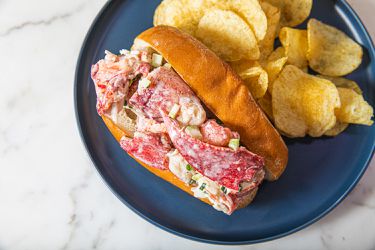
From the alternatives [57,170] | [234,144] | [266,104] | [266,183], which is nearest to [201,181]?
[234,144]

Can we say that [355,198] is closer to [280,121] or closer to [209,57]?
[280,121]

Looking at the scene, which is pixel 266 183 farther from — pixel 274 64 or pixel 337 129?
pixel 274 64

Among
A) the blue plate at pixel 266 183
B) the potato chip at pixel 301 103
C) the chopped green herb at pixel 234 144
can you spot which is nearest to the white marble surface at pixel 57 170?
the blue plate at pixel 266 183

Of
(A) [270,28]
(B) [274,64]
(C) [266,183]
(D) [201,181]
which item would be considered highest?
(A) [270,28]

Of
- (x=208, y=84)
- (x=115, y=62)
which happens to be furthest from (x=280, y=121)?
(x=115, y=62)

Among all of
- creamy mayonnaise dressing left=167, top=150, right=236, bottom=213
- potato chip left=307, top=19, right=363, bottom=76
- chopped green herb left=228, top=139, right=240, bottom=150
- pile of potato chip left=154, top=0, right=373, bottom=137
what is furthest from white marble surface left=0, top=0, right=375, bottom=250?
chopped green herb left=228, top=139, right=240, bottom=150
